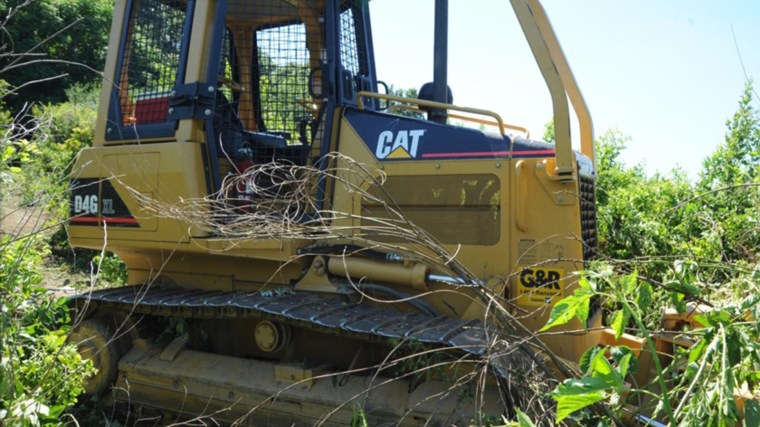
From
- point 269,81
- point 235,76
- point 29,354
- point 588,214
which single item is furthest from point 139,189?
point 588,214

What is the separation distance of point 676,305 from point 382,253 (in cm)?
212

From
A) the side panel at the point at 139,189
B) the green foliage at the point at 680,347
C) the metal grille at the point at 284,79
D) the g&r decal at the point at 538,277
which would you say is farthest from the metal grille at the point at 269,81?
the green foliage at the point at 680,347

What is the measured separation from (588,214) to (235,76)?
253 cm

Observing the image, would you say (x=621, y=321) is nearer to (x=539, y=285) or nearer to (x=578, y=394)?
(x=578, y=394)

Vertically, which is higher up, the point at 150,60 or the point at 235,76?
the point at 150,60

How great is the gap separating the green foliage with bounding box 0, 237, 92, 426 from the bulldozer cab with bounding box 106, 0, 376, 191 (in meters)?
1.52

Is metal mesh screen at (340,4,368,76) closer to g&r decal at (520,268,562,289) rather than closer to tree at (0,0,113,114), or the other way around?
g&r decal at (520,268,562,289)

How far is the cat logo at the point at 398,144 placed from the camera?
4488mm

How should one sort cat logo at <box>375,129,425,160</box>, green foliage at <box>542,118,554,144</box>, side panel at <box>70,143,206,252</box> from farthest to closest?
green foliage at <box>542,118,554,144</box> → side panel at <box>70,143,206,252</box> → cat logo at <box>375,129,425,160</box>

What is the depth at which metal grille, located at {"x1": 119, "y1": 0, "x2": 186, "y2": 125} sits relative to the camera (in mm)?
4891

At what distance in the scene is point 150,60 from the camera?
16.4 ft

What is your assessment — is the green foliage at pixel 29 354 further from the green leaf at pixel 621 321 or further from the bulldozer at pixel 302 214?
the green leaf at pixel 621 321

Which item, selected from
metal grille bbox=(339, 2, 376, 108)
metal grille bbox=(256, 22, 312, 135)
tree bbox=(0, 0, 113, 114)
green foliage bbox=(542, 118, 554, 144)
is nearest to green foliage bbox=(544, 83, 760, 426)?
metal grille bbox=(339, 2, 376, 108)

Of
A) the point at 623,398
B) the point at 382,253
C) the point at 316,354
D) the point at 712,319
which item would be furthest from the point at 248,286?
the point at 712,319
